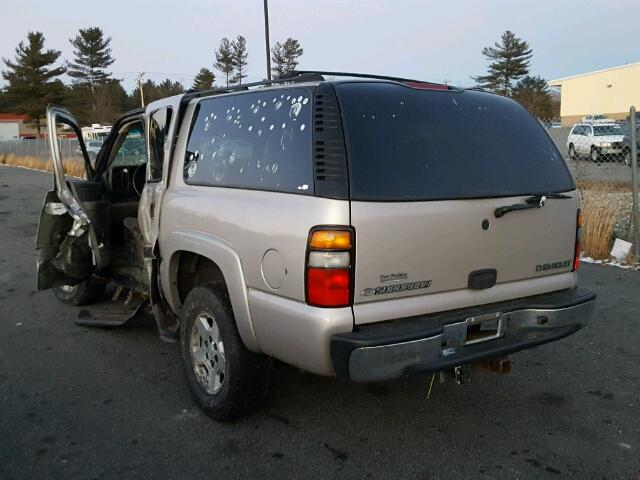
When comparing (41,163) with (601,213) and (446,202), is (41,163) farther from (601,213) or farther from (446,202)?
(446,202)

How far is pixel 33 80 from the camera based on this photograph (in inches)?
2195

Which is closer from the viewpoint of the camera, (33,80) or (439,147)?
(439,147)

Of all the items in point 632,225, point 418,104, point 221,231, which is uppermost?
point 418,104

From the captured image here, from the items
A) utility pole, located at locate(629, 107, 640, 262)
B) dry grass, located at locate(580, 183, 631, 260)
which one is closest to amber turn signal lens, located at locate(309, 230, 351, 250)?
utility pole, located at locate(629, 107, 640, 262)

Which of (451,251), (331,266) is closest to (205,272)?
(331,266)

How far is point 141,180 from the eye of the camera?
599 centimetres

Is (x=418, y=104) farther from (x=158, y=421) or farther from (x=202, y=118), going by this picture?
(x=158, y=421)

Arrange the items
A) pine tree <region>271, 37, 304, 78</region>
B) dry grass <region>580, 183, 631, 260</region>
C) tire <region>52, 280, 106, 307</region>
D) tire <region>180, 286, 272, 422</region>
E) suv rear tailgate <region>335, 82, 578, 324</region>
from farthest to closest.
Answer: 1. pine tree <region>271, 37, 304, 78</region>
2. dry grass <region>580, 183, 631, 260</region>
3. tire <region>52, 280, 106, 307</region>
4. tire <region>180, 286, 272, 422</region>
5. suv rear tailgate <region>335, 82, 578, 324</region>

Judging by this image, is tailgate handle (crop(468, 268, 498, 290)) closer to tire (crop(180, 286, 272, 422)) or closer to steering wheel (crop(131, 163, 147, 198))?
tire (crop(180, 286, 272, 422))

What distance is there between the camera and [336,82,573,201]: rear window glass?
290cm

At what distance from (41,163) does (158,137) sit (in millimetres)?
26948

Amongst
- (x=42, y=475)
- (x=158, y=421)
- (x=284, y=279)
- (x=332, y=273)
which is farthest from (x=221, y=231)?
(x=42, y=475)

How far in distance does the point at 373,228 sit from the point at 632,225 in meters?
6.28

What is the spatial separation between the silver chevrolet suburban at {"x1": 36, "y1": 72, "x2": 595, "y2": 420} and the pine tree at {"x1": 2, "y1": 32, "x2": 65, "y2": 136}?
58.0 metres
